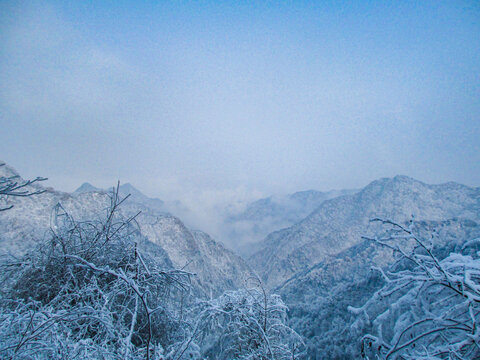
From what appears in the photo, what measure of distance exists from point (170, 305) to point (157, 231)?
124 feet

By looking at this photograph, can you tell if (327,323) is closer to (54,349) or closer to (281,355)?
(281,355)

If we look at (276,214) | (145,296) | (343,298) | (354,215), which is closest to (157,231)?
(343,298)

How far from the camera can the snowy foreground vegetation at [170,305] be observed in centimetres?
148

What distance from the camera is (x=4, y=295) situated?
3.17 metres

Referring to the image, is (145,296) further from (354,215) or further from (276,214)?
(276,214)

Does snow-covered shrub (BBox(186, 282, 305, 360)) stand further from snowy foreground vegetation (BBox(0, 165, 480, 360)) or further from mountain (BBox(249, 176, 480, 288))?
mountain (BBox(249, 176, 480, 288))

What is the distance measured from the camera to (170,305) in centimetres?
379

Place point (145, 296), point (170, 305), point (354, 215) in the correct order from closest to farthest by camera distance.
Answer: point (145, 296) < point (170, 305) < point (354, 215)

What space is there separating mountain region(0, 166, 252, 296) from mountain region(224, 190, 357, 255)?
99.5 meters

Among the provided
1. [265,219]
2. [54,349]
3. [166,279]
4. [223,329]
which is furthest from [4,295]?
[265,219]

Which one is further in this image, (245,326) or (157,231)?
(157,231)

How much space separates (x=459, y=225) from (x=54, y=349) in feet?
135

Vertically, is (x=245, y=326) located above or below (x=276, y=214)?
→ above

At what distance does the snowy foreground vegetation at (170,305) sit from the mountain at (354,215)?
52.5 m
